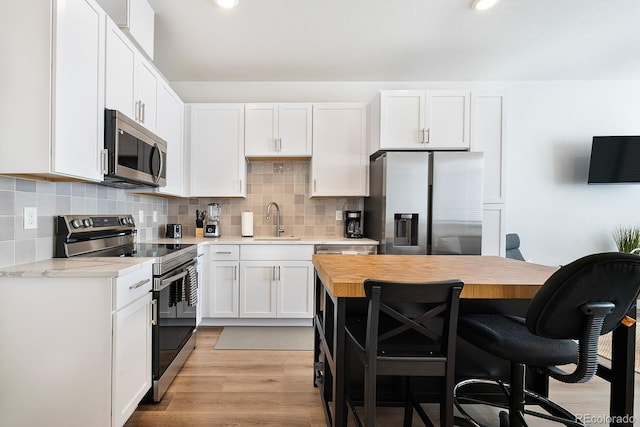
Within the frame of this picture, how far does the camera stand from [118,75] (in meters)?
1.87

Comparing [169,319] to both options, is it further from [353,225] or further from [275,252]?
[353,225]

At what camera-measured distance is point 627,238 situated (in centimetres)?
350

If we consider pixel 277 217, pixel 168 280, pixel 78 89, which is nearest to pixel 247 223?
pixel 277 217

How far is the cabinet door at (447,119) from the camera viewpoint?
306 centimetres

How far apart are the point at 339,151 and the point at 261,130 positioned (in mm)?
876

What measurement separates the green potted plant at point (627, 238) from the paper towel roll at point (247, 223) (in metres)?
4.23

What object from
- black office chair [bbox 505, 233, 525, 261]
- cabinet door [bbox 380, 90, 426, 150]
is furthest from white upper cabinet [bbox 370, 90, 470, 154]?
black office chair [bbox 505, 233, 525, 261]

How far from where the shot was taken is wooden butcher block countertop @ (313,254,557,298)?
3.71 feet

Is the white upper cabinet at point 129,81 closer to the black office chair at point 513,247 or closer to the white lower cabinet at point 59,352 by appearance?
the white lower cabinet at point 59,352

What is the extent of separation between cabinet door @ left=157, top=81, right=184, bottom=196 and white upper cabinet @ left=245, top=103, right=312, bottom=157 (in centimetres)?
67

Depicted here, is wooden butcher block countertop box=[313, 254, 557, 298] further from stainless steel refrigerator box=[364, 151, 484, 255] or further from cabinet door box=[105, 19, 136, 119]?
cabinet door box=[105, 19, 136, 119]

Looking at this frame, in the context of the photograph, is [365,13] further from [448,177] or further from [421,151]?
[448,177]

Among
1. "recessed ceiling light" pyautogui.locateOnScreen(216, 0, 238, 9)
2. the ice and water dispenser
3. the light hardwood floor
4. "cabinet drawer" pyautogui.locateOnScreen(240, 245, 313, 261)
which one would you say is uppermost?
"recessed ceiling light" pyautogui.locateOnScreen(216, 0, 238, 9)

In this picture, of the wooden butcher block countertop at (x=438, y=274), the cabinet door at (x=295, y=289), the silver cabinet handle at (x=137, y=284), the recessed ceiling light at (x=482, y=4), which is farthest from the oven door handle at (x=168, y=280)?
the recessed ceiling light at (x=482, y=4)
